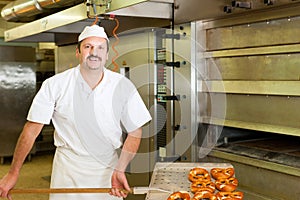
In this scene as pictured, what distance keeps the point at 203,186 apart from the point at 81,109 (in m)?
0.79

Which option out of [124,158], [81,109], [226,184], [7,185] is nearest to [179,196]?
[226,184]

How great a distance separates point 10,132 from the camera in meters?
5.69

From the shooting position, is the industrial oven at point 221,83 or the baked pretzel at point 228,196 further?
the industrial oven at point 221,83

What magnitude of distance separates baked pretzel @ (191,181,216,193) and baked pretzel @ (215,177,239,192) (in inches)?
0.9

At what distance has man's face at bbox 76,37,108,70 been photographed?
1973mm

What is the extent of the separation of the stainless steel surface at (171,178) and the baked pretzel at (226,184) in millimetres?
116

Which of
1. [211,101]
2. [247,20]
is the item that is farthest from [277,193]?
[247,20]

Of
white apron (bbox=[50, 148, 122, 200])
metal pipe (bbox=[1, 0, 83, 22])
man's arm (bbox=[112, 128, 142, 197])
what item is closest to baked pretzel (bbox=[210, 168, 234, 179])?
man's arm (bbox=[112, 128, 142, 197])

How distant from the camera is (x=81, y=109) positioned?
6.68ft

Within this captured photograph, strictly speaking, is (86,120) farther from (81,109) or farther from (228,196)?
(228,196)

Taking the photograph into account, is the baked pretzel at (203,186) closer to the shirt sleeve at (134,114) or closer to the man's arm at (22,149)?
the shirt sleeve at (134,114)

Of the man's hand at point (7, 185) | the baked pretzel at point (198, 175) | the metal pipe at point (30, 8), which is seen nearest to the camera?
the baked pretzel at point (198, 175)

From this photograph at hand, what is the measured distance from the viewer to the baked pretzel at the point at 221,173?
1.61 meters

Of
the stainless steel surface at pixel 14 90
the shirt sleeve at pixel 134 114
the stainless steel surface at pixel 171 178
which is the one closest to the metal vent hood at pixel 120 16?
the shirt sleeve at pixel 134 114
